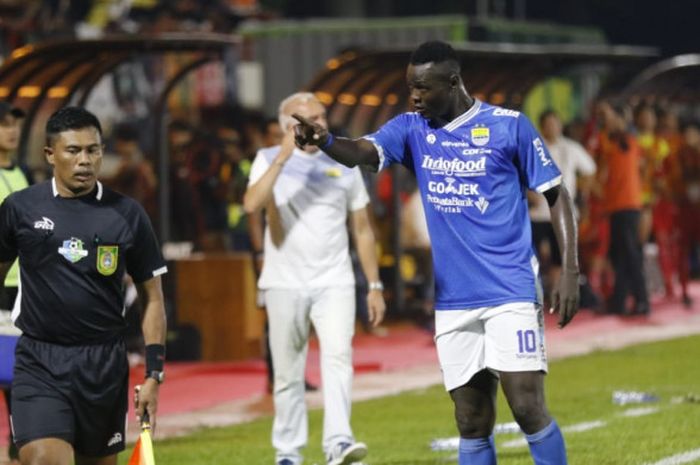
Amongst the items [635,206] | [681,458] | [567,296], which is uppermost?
[567,296]

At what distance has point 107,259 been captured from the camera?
8.02 meters

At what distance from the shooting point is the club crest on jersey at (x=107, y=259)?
26.2 ft

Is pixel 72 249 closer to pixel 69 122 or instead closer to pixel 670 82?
pixel 69 122

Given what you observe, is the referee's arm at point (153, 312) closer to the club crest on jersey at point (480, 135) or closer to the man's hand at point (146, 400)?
the man's hand at point (146, 400)

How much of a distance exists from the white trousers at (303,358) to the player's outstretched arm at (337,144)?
8.48 ft

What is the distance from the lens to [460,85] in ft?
28.7

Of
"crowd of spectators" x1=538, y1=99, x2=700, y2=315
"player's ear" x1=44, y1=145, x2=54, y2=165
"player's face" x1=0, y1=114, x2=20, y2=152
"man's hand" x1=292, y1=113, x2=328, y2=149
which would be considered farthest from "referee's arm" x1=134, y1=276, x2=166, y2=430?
"crowd of spectators" x1=538, y1=99, x2=700, y2=315

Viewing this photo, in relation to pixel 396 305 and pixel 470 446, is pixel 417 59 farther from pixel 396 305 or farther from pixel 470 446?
pixel 396 305

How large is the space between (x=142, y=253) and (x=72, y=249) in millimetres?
326

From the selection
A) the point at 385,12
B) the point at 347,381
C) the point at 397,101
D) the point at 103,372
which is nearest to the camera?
the point at 103,372

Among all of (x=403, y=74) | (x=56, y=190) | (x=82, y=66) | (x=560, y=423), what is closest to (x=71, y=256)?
(x=56, y=190)

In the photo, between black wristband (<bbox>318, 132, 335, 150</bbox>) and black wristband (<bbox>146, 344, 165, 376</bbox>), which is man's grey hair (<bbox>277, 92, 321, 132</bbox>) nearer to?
black wristband (<bbox>318, 132, 335, 150</bbox>)

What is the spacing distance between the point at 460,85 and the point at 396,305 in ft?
43.1

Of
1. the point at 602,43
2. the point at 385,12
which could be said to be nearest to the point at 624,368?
the point at 602,43
